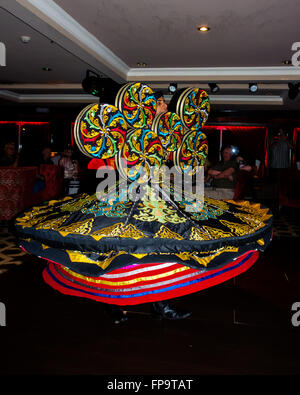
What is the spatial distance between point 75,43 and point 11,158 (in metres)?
2.60

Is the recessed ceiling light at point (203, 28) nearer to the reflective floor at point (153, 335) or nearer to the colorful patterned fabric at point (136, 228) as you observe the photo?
the colorful patterned fabric at point (136, 228)

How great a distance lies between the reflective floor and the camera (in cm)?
174

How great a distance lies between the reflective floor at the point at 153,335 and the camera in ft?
5.70

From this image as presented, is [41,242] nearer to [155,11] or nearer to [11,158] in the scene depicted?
[155,11]

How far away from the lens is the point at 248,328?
215 cm

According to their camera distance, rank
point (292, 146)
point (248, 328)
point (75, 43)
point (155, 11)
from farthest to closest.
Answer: point (292, 146) < point (75, 43) < point (155, 11) < point (248, 328)

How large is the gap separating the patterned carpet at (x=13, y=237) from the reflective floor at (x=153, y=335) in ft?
1.70

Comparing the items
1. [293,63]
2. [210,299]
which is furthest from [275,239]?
[293,63]

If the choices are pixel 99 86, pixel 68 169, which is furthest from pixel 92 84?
pixel 68 169

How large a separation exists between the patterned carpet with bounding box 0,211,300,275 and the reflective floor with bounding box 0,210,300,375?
519mm

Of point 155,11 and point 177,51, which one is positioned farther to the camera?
point 177,51

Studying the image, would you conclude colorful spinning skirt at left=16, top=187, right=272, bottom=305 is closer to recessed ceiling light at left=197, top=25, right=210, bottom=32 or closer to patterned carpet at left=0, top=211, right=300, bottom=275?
patterned carpet at left=0, top=211, right=300, bottom=275

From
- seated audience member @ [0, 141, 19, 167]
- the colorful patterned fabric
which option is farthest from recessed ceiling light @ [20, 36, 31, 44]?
the colorful patterned fabric
